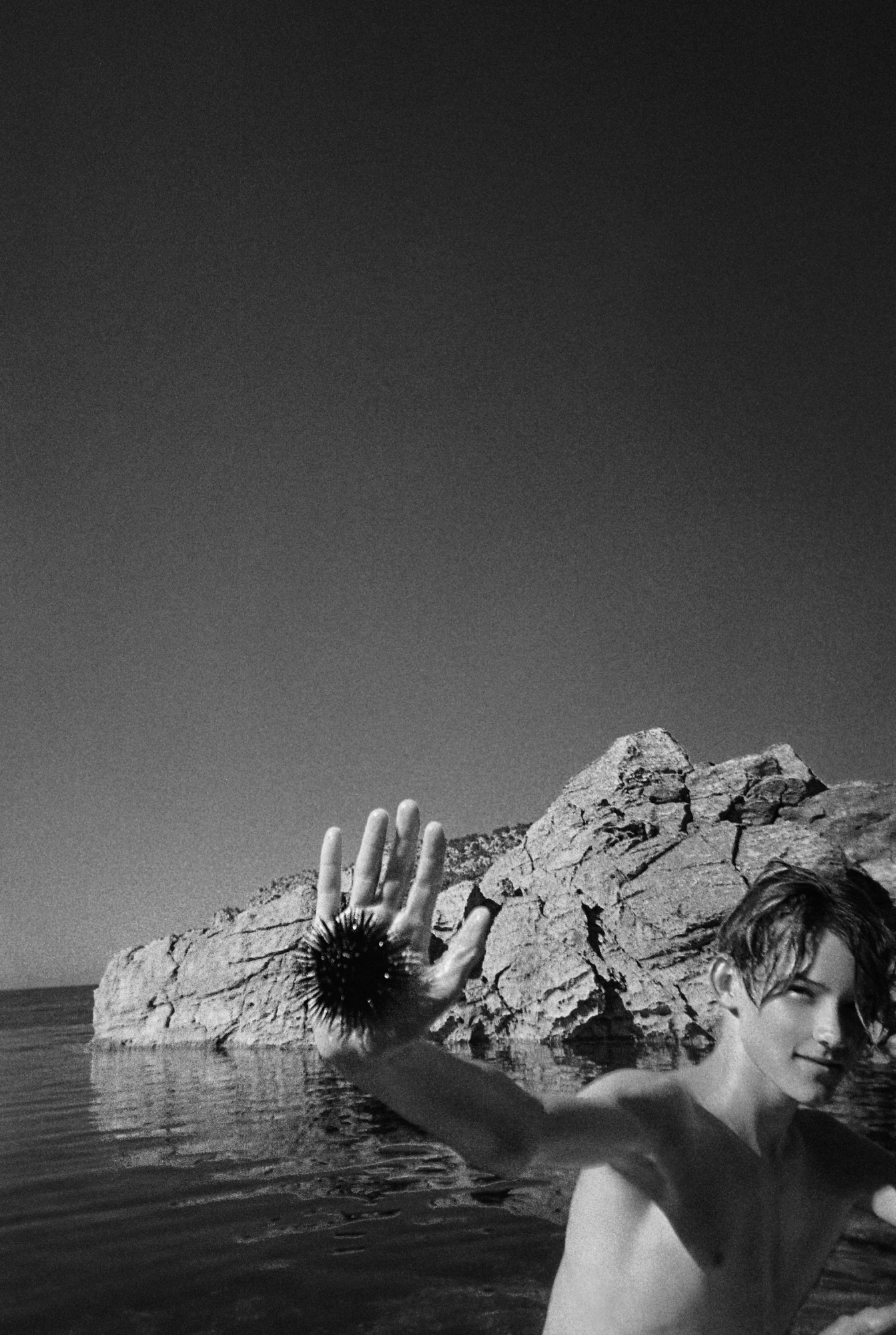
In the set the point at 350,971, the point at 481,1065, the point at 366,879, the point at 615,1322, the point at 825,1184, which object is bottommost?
the point at 615,1322

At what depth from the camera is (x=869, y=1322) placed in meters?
2.70

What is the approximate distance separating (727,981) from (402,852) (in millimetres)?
990

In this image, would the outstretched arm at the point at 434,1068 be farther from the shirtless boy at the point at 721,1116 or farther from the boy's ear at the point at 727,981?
the boy's ear at the point at 727,981

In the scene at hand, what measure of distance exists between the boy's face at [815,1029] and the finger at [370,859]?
1.03m

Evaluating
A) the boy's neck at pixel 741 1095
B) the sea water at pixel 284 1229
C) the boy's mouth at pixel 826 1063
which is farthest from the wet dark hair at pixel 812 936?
the sea water at pixel 284 1229

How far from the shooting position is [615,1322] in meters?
2.28

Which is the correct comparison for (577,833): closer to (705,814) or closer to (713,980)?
(705,814)

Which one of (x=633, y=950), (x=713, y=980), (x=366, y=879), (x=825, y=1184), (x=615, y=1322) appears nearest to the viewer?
(x=366, y=879)

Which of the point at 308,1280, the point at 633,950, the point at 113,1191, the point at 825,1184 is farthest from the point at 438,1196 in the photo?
the point at 633,950

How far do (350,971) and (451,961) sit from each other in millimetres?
199

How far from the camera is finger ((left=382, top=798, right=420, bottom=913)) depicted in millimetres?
2055

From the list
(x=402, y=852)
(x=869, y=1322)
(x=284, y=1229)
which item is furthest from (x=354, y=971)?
(x=284, y=1229)

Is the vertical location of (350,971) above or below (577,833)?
below

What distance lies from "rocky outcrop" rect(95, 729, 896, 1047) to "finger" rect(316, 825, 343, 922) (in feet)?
66.5
